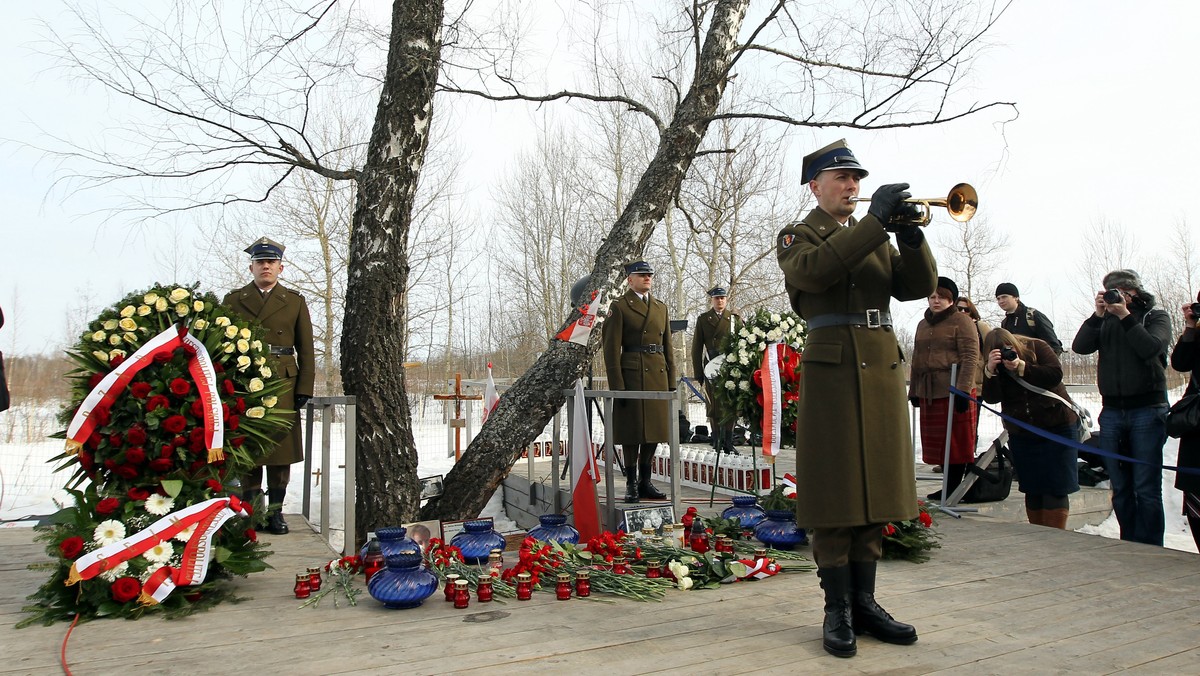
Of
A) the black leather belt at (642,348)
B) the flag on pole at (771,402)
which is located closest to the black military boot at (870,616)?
the flag on pole at (771,402)

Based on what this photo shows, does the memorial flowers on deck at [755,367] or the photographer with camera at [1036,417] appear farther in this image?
the memorial flowers on deck at [755,367]

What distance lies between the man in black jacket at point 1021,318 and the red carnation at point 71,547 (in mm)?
6681

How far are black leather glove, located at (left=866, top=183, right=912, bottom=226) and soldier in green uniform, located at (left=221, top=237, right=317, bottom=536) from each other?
13.4 feet

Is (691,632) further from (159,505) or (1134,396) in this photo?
(1134,396)

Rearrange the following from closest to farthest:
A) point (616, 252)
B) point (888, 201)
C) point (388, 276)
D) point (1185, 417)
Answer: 1. point (888, 201)
2. point (1185, 417)
3. point (388, 276)
4. point (616, 252)

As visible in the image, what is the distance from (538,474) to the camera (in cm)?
923

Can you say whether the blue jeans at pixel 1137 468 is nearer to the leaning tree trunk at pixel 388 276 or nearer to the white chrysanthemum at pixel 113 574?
the leaning tree trunk at pixel 388 276

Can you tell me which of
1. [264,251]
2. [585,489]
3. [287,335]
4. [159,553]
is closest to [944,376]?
[585,489]

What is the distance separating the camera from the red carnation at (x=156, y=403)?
357 cm

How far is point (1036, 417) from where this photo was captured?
5426 mm

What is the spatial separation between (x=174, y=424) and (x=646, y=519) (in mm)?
2493

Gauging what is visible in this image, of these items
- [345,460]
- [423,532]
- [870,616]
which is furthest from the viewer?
[423,532]

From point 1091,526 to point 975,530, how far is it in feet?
10.4

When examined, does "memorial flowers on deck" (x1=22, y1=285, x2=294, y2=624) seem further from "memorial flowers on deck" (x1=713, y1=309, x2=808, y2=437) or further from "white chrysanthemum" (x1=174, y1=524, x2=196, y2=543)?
"memorial flowers on deck" (x1=713, y1=309, x2=808, y2=437)
